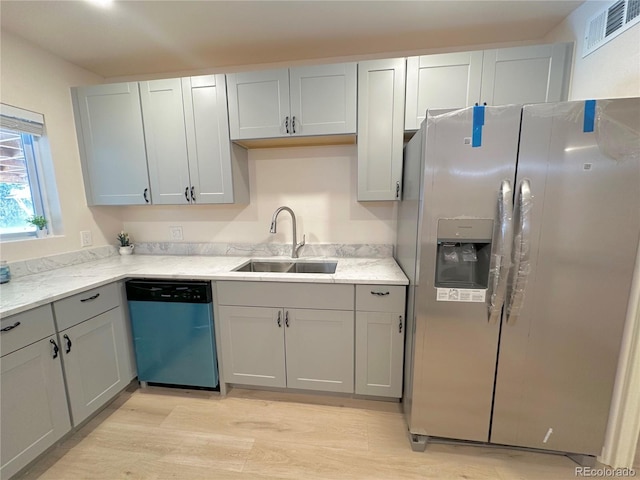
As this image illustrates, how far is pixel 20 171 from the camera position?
1.83m

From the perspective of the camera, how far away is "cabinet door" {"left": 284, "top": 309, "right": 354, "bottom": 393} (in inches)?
67.1

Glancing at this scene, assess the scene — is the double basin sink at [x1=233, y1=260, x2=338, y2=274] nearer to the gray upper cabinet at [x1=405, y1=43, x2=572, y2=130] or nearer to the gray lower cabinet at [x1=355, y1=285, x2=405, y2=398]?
the gray lower cabinet at [x1=355, y1=285, x2=405, y2=398]

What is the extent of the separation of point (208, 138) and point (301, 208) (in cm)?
89

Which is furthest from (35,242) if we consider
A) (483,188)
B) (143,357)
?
(483,188)

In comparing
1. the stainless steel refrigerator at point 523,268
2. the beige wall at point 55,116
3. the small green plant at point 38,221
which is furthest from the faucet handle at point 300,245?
the small green plant at point 38,221

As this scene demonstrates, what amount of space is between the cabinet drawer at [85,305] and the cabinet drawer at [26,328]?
5 centimetres

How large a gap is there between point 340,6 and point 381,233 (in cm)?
153

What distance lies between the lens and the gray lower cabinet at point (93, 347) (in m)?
1.47

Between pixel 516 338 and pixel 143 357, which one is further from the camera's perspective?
pixel 143 357

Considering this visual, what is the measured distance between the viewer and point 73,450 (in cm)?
149

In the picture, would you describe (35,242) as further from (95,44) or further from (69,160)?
(95,44)

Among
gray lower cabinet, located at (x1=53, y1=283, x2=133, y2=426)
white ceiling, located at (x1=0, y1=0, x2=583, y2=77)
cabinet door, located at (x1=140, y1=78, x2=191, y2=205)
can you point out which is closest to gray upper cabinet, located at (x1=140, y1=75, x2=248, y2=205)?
cabinet door, located at (x1=140, y1=78, x2=191, y2=205)

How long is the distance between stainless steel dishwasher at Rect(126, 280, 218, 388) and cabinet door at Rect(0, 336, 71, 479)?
470mm
